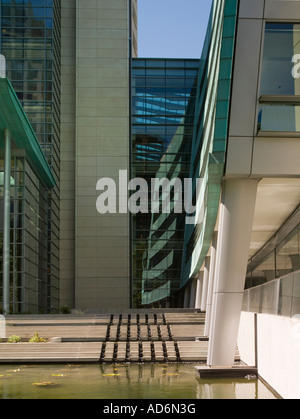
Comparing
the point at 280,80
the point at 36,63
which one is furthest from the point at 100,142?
the point at 280,80

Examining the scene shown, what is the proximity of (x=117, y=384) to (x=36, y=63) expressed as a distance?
38.9m

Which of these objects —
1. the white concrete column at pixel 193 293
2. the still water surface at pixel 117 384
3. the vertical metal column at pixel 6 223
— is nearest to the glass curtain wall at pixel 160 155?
the white concrete column at pixel 193 293

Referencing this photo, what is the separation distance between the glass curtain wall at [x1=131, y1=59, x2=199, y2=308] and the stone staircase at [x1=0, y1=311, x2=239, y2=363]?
21.8m

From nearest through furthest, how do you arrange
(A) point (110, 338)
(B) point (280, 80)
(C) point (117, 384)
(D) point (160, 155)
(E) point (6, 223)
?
(B) point (280, 80), (C) point (117, 384), (A) point (110, 338), (E) point (6, 223), (D) point (160, 155)

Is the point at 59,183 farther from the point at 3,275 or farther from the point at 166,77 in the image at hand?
the point at 3,275

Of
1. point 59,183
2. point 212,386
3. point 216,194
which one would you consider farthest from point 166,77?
point 212,386

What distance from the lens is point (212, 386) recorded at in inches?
559

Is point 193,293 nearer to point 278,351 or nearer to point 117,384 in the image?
point 117,384

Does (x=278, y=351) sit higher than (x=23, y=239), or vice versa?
(x=23, y=239)

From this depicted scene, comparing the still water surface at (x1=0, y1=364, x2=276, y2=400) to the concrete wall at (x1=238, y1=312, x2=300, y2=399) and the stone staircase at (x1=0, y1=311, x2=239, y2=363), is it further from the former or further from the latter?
the stone staircase at (x1=0, y1=311, x2=239, y2=363)

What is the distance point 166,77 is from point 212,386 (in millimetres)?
42442

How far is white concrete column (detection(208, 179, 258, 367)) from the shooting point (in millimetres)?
14953

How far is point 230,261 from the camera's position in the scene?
1521 cm

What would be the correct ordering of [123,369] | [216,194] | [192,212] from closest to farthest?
[216,194]
[123,369]
[192,212]
